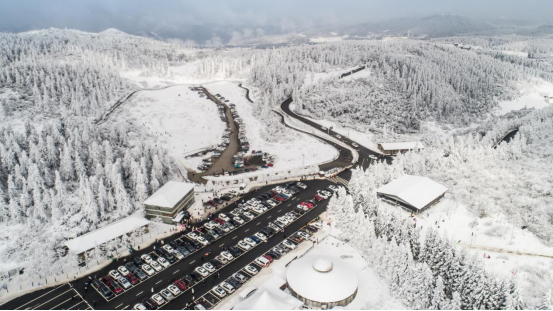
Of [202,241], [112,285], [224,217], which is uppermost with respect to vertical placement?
[224,217]

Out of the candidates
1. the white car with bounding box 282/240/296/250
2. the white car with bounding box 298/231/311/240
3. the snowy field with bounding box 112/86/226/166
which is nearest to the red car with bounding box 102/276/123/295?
the white car with bounding box 282/240/296/250

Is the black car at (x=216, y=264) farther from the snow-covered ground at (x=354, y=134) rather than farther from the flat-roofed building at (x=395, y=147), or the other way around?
the snow-covered ground at (x=354, y=134)

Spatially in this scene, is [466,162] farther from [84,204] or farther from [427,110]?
[84,204]

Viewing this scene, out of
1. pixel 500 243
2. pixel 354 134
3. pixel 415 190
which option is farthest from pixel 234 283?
pixel 354 134

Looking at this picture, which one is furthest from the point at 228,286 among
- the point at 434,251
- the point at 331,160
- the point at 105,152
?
the point at 331,160

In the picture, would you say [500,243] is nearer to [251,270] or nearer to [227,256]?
[251,270]
